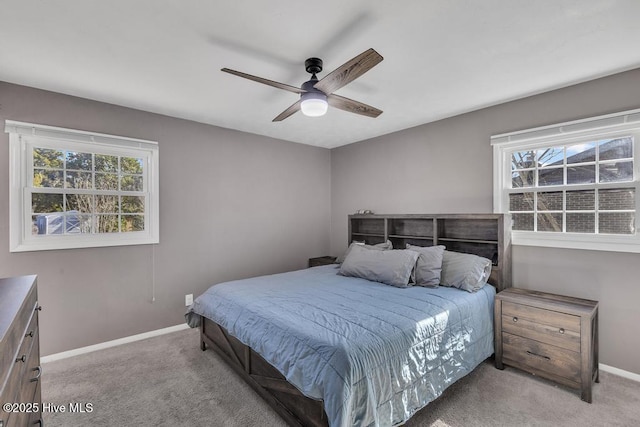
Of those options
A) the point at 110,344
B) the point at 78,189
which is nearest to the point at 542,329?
the point at 110,344

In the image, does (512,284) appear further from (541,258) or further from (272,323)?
(272,323)

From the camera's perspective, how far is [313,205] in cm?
488

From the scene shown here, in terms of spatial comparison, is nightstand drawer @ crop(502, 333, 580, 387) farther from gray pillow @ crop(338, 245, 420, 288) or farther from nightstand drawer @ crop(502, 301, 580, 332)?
gray pillow @ crop(338, 245, 420, 288)

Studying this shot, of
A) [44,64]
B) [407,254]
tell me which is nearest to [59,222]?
[44,64]

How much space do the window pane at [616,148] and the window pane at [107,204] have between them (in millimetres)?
4750

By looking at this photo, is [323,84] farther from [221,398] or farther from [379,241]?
[379,241]

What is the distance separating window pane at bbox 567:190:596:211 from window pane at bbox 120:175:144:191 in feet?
14.4

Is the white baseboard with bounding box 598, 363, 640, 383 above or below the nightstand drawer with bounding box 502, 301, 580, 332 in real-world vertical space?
below

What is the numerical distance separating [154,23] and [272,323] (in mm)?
2016

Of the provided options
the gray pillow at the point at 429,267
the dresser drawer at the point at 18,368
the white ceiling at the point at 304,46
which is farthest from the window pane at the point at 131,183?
the gray pillow at the point at 429,267

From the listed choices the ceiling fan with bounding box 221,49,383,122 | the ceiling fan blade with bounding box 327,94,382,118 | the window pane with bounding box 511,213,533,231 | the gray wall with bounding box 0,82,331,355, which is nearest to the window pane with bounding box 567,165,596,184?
the window pane with bounding box 511,213,533,231

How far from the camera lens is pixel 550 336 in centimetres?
237

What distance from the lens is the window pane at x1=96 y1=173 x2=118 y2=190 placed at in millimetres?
3089

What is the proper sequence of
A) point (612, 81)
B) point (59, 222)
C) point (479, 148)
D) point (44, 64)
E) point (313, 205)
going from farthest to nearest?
point (313, 205), point (479, 148), point (59, 222), point (612, 81), point (44, 64)
